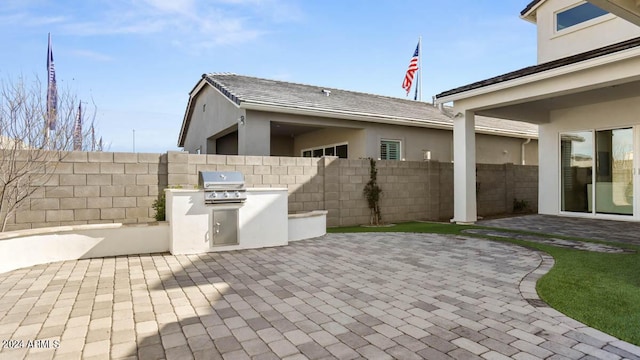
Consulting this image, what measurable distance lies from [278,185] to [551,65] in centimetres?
720

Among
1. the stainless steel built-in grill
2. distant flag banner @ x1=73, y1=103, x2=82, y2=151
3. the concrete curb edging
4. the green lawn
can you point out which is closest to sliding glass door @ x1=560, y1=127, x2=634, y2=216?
the green lawn

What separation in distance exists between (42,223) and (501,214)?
13937 mm

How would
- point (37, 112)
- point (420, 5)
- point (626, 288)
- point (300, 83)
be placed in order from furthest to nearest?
point (300, 83) → point (420, 5) → point (37, 112) → point (626, 288)

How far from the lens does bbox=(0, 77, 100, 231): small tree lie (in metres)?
6.29

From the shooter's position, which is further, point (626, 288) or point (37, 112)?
point (37, 112)

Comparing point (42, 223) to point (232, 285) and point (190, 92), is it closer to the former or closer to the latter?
point (232, 285)

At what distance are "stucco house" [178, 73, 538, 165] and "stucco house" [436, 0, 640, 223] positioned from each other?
1.74 metres

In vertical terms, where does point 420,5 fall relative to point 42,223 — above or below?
above

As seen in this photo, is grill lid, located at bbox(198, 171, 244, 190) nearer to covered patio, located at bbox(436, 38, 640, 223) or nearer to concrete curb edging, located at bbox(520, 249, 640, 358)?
concrete curb edging, located at bbox(520, 249, 640, 358)

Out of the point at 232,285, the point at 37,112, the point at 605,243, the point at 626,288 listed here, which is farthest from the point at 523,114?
the point at 37,112

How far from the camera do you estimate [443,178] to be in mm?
12281

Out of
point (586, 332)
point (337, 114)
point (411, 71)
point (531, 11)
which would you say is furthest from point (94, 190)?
point (411, 71)

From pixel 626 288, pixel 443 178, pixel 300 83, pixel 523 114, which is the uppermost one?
pixel 300 83

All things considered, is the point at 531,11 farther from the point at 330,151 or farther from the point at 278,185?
the point at 278,185
